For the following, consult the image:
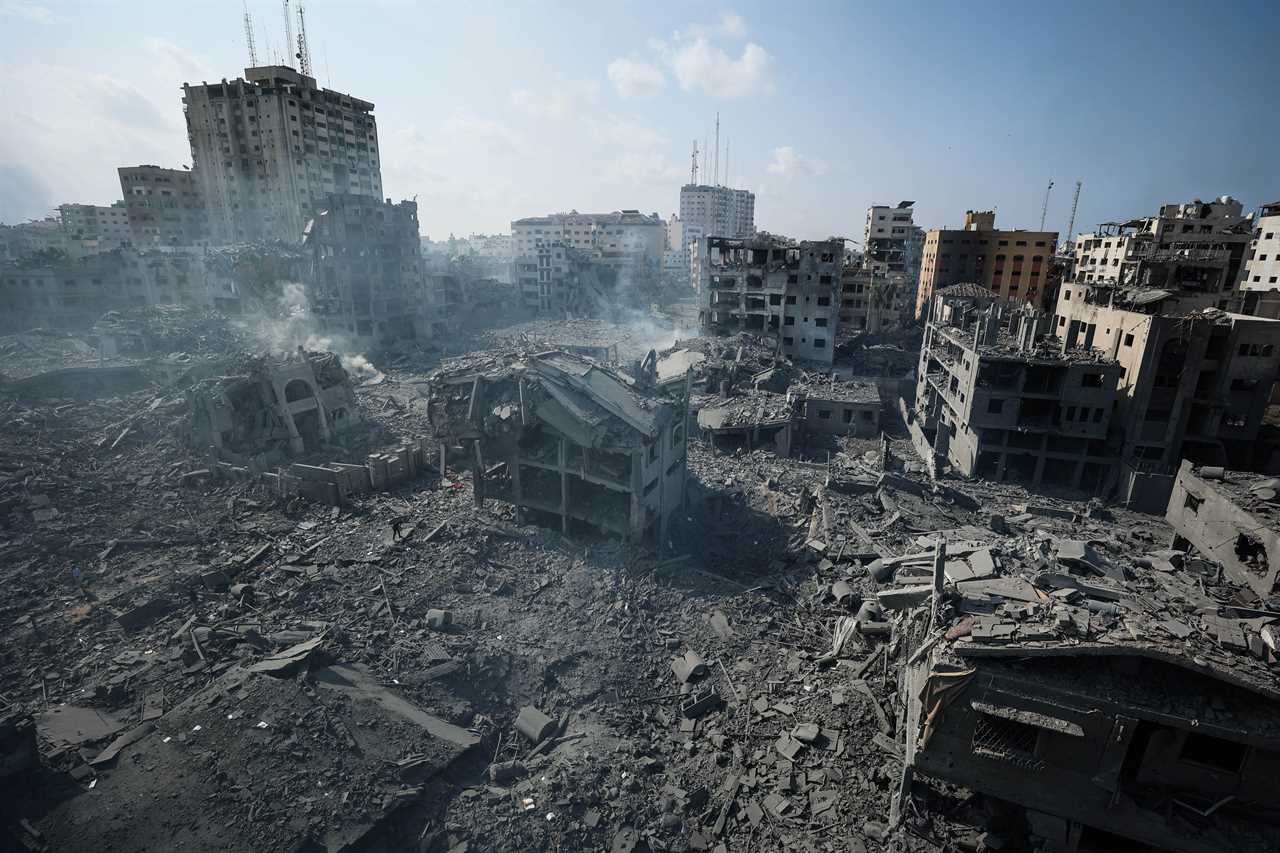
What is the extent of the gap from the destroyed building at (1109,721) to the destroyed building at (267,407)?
2642 cm

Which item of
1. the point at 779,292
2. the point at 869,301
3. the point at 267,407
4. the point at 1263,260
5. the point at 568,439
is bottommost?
the point at 267,407

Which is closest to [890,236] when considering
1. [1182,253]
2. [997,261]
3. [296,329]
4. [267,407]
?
[997,261]

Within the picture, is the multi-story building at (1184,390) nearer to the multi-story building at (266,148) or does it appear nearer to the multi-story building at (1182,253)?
the multi-story building at (1182,253)

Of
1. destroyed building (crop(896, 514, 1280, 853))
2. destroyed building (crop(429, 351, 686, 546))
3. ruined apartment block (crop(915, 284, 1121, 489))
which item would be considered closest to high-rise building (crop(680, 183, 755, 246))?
ruined apartment block (crop(915, 284, 1121, 489))

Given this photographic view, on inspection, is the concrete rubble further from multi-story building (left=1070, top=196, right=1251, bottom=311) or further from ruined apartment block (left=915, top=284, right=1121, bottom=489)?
multi-story building (left=1070, top=196, right=1251, bottom=311)

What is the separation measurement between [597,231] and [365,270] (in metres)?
69.3

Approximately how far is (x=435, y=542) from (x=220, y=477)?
1089cm

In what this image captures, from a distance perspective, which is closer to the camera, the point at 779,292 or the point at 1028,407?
the point at 1028,407

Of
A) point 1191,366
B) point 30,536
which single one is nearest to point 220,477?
point 30,536

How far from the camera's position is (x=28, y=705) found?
A: 1191cm

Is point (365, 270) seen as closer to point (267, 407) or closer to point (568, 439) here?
point (267, 407)

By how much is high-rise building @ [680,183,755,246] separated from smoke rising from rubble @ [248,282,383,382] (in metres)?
95.2

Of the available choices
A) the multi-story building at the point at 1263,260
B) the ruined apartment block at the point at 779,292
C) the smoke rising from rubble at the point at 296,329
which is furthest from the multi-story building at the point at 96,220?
the multi-story building at the point at 1263,260

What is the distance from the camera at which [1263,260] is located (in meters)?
51.7
